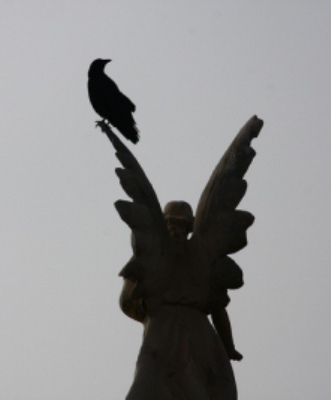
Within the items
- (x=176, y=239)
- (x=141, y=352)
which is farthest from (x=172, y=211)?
(x=141, y=352)

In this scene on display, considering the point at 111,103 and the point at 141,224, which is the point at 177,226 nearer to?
the point at 141,224

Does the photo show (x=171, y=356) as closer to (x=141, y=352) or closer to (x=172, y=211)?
(x=141, y=352)

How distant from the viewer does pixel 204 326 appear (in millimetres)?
12453

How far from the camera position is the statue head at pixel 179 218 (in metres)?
12.7

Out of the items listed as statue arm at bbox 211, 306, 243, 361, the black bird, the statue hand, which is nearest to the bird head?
the black bird

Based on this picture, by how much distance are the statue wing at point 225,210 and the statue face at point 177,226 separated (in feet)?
0.28

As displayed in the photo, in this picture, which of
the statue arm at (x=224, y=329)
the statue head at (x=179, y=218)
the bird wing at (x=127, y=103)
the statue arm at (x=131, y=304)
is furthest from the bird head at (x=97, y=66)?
the statue arm at (x=224, y=329)

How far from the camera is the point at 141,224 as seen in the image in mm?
12320

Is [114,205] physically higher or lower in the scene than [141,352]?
higher

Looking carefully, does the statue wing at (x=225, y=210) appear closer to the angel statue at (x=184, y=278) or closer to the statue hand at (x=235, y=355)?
the angel statue at (x=184, y=278)

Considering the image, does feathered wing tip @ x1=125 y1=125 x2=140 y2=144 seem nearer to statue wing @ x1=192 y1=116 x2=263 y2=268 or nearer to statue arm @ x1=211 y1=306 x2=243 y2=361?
statue wing @ x1=192 y1=116 x2=263 y2=268

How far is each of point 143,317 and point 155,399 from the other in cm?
83

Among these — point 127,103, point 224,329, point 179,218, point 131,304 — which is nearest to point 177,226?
point 179,218

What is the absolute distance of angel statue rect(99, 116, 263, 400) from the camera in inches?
→ 479
